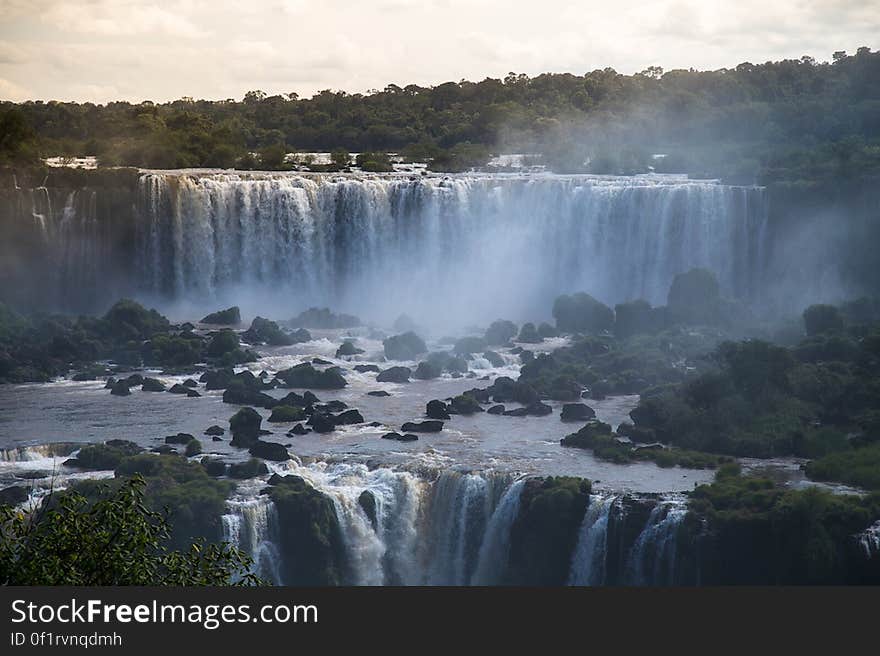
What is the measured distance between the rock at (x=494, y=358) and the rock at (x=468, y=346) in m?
0.80

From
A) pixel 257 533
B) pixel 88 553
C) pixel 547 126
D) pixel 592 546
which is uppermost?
pixel 547 126

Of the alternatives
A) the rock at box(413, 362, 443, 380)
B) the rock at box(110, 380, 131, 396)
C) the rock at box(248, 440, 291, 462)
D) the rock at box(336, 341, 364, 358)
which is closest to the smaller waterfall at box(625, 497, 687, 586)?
the rock at box(248, 440, 291, 462)

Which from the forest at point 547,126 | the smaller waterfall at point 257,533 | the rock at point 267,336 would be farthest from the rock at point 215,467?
the forest at point 547,126

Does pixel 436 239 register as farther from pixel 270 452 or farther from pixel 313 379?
pixel 270 452

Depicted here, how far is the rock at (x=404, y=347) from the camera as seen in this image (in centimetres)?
5044

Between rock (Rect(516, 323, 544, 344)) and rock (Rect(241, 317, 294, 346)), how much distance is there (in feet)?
25.4

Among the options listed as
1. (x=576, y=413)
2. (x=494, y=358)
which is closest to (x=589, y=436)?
(x=576, y=413)

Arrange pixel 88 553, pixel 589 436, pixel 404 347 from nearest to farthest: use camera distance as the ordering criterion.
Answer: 1. pixel 88 553
2. pixel 589 436
3. pixel 404 347

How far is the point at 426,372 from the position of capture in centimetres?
4797

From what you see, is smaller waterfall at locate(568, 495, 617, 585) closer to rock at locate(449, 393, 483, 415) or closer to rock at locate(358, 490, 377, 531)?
rock at locate(358, 490, 377, 531)

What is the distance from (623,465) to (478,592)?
62.2ft

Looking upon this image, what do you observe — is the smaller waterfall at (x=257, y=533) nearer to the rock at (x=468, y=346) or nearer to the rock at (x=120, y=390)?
the rock at (x=120, y=390)

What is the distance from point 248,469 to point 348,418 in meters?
5.93

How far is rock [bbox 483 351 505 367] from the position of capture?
49500 mm
